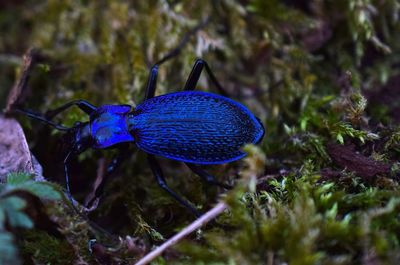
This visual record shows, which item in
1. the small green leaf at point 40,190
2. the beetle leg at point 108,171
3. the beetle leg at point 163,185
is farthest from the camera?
the beetle leg at point 108,171

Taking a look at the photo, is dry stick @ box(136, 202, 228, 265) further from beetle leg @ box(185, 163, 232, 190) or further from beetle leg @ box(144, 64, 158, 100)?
beetle leg @ box(144, 64, 158, 100)

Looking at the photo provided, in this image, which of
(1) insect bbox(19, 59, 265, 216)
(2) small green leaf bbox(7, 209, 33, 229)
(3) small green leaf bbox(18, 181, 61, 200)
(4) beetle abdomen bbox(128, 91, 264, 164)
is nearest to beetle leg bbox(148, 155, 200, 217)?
(1) insect bbox(19, 59, 265, 216)

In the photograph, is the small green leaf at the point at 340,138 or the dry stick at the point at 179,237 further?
the small green leaf at the point at 340,138

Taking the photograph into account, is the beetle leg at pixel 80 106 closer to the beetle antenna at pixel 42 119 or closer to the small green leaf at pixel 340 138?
the beetle antenna at pixel 42 119

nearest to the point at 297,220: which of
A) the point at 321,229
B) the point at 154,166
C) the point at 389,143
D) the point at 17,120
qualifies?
the point at 321,229

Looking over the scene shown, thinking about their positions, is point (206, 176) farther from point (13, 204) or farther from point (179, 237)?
point (13, 204)

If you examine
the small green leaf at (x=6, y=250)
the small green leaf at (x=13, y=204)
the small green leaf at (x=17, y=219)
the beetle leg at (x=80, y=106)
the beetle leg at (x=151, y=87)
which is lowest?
the small green leaf at (x=6, y=250)

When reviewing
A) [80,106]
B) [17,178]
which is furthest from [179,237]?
[80,106]

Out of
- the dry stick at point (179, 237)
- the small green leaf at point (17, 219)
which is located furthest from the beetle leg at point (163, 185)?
the small green leaf at point (17, 219)
